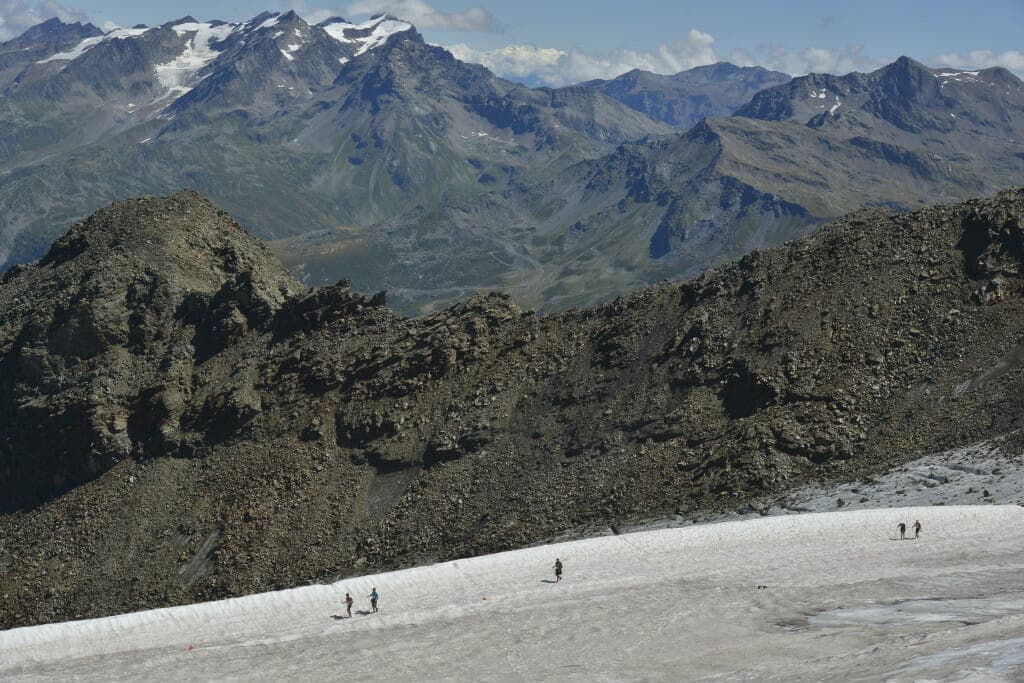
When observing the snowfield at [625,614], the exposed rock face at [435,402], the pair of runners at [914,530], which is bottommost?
the snowfield at [625,614]

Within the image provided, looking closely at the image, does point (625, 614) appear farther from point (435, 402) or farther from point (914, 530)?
point (435, 402)

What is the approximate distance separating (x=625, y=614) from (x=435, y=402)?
108ft

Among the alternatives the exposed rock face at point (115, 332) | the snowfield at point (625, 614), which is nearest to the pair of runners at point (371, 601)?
the snowfield at point (625, 614)

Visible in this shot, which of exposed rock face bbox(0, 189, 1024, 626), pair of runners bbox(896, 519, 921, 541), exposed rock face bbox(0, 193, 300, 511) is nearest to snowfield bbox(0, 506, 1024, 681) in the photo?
pair of runners bbox(896, 519, 921, 541)

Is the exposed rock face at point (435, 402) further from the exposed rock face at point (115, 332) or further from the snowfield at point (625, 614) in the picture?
the snowfield at point (625, 614)

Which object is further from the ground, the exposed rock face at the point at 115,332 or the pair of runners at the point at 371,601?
the exposed rock face at the point at 115,332

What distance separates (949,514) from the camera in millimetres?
53562

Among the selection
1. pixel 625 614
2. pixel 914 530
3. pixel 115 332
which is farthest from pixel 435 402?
pixel 914 530

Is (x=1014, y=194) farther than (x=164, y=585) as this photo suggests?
Yes

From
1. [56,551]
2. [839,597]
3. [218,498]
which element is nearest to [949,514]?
[839,597]

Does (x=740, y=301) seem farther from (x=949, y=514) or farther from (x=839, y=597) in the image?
(x=839, y=597)

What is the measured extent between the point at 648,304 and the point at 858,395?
71.1ft

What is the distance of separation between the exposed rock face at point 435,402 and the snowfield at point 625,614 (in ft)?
21.6

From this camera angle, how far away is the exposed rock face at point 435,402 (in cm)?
6425
